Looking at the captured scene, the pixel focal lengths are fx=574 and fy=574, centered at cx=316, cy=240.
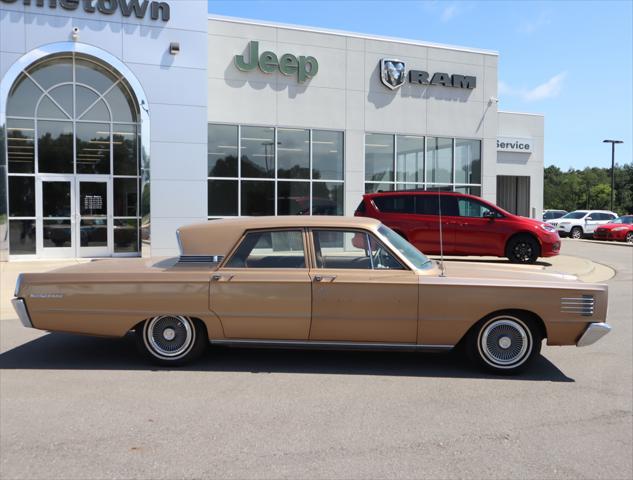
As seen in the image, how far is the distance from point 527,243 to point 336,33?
9480 mm

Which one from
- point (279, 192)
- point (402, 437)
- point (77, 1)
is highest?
point (77, 1)

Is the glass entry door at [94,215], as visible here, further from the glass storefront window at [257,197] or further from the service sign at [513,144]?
the service sign at [513,144]

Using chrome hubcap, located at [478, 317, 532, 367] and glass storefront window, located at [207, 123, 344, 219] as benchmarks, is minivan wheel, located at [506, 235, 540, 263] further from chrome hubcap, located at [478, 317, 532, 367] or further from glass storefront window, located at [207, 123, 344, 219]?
chrome hubcap, located at [478, 317, 532, 367]

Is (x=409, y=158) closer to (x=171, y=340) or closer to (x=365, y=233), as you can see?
(x=365, y=233)

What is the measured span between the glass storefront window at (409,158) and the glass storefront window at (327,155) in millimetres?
2243

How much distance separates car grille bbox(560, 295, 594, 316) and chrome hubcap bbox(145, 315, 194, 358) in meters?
3.59

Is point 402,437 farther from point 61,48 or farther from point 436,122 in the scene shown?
point 436,122

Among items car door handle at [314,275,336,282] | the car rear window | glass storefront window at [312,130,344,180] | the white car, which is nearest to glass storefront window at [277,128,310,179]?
glass storefront window at [312,130,344,180]

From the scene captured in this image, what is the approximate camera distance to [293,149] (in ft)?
62.1

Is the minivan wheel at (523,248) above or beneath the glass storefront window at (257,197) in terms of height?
beneath

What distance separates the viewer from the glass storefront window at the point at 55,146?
→ 16031 mm

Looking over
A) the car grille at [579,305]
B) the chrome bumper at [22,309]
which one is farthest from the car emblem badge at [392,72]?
the chrome bumper at [22,309]

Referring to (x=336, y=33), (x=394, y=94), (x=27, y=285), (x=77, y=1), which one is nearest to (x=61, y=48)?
(x=77, y=1)

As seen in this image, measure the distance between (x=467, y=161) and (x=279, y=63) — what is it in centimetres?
811
